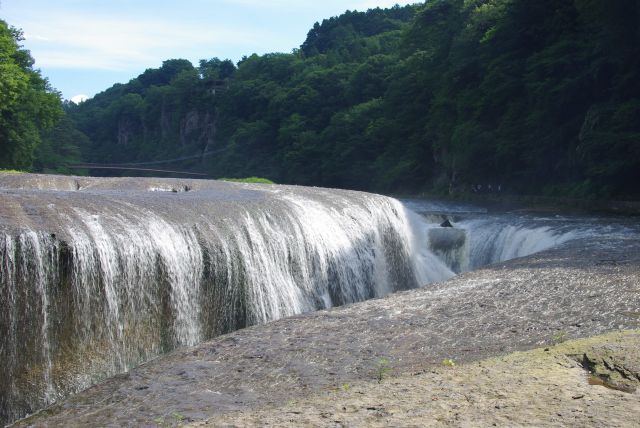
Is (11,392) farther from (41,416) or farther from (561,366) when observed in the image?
(561,366)

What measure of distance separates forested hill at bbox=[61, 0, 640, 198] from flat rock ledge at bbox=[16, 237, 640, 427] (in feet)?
64.9

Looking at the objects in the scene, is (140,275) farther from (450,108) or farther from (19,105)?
(450,108)

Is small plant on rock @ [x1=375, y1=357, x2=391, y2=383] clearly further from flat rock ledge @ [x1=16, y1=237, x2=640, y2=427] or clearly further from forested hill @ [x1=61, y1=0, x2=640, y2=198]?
forested hill @ [x1=61, y1=0, x2=640, y2=198]

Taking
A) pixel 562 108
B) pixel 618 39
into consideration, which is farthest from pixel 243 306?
pixel 562 108

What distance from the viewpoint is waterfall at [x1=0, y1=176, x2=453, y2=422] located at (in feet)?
28.1

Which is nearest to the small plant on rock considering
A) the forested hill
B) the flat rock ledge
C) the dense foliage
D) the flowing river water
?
the flat rock ledge

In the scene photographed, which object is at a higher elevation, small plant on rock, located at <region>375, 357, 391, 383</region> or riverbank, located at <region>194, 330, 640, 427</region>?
riverbank, located at <region>194, 330, 640, 427</region>

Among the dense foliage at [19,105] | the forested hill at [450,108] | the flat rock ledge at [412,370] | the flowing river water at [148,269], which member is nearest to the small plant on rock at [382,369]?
the flat rock ledge at [412,370]

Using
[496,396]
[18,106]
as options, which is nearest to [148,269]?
[496,396]

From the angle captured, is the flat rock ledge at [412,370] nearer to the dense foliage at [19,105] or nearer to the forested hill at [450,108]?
the forested hill at [450,108]

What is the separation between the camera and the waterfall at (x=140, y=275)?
8.57m

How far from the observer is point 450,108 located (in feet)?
151

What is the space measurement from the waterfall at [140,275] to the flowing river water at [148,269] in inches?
0.7

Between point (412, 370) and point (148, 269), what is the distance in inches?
160
